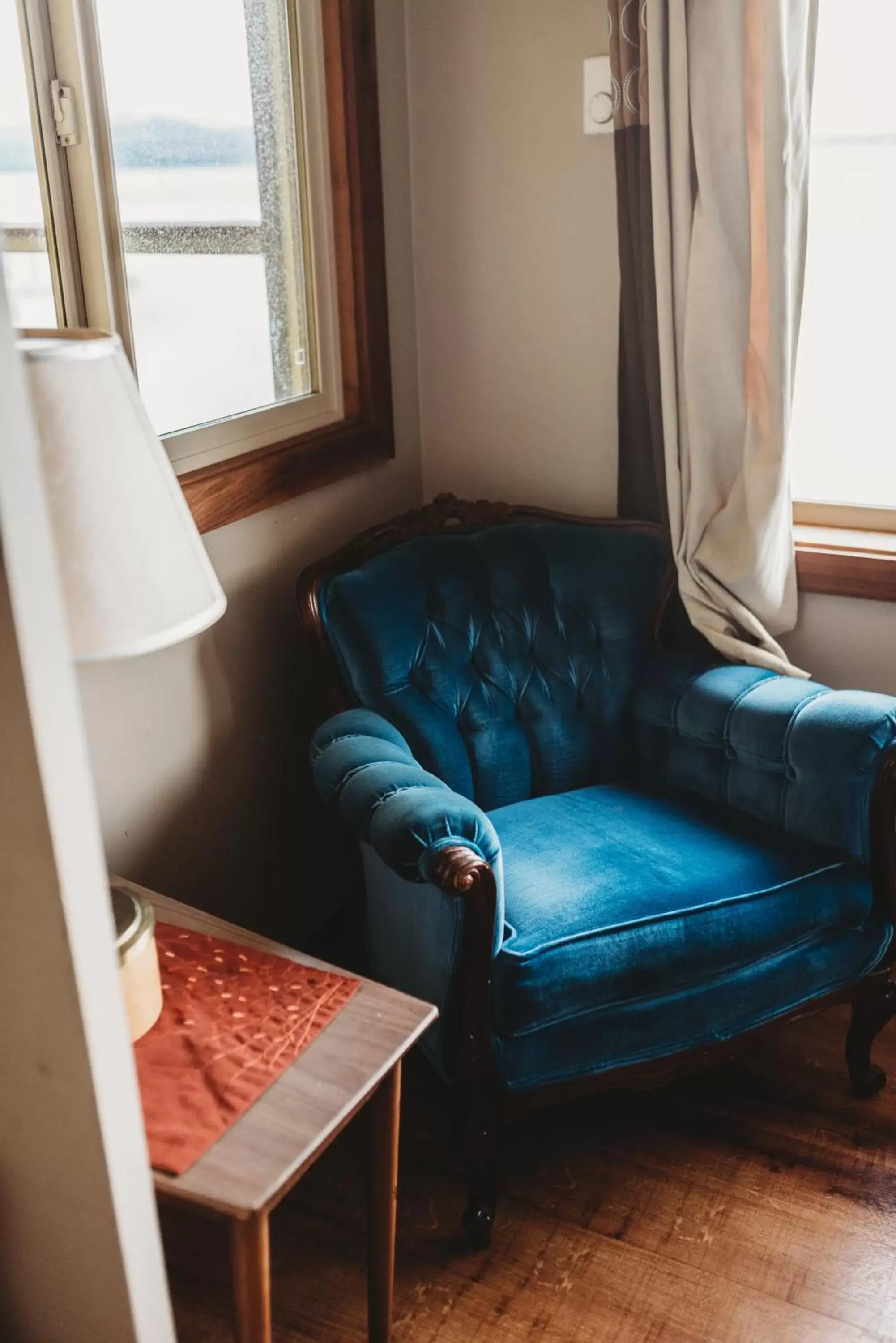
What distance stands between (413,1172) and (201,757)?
75 cm

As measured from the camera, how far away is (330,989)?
1378 millimetres

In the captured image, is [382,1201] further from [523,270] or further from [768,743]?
[523,270]

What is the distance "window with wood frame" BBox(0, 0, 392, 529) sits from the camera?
5.07ft

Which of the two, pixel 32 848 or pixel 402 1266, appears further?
pixel 402 1266

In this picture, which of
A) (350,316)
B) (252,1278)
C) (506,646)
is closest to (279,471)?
(350,316)

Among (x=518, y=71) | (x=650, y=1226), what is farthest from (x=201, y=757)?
(x=518, y=71)

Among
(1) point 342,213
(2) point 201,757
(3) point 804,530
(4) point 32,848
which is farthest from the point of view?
(3) point 804,530

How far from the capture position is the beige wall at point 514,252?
217cm

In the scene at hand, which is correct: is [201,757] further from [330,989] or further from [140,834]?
[330,989]

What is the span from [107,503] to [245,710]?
94 cm

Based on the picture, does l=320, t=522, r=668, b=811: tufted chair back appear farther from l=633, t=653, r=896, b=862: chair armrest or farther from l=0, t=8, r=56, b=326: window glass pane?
l=0, t=8, r=56, b=326: window glass pane

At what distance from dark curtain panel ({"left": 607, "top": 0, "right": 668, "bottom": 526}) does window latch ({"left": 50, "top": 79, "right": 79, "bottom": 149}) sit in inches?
37.6

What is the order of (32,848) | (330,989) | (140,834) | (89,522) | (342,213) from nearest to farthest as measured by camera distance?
(32,848), (89,522), (330,989), (140,834), (342,213)

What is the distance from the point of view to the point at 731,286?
2.01 meters
